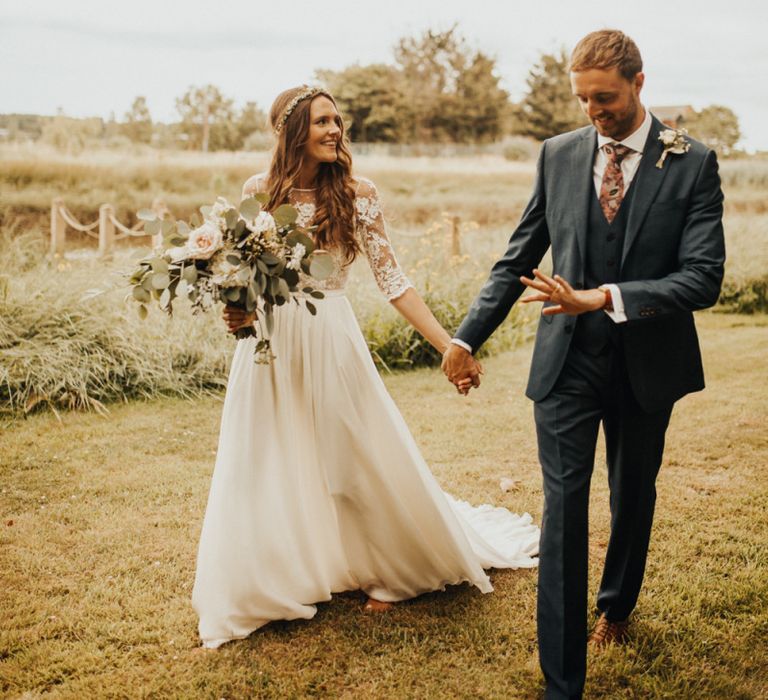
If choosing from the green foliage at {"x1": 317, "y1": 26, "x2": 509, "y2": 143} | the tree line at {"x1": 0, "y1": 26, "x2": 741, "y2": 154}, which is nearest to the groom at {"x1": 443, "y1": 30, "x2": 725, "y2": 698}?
the tree line at {"x1": 0, "y1": 26, "x2": 741, "y2": 154}

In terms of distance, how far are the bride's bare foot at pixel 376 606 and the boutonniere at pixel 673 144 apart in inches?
89.1

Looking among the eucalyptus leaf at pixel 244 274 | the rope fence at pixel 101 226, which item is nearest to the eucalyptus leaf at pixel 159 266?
the eucalyptus leaf at pixel 244 274

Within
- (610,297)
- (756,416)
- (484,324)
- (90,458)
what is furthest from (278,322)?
(756,416)

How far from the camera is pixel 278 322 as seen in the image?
3598 mm

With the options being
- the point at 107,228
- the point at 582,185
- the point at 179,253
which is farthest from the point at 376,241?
the point at 107,228

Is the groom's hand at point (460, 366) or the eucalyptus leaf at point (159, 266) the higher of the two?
the eucalyptus leaf at point (159, 266)

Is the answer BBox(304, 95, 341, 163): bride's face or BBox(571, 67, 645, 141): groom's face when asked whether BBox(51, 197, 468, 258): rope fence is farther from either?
BBox(571, 67, 645, 141): groom's face

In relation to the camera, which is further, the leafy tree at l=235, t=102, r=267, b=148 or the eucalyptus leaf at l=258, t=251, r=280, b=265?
the leafy tree at l=235, t=102, r=267, b=148

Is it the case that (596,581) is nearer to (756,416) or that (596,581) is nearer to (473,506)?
(473,506)

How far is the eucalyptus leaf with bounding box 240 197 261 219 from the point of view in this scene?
309cm

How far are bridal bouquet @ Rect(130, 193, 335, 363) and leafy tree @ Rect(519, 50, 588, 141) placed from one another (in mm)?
43319

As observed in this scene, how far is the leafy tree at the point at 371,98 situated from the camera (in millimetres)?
40281

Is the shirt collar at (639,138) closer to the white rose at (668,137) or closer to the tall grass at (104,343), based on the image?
the white rose at (668,137)

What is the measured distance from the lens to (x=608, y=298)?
2691 millimetres
